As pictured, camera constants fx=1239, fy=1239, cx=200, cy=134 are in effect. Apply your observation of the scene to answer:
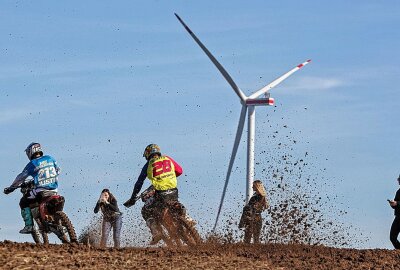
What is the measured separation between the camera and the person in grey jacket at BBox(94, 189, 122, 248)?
90.3ft

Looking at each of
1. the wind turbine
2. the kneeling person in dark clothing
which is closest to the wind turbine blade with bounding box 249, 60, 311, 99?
the wind turbine

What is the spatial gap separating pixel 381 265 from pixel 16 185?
7.76m

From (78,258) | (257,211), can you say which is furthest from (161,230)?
(78,258)

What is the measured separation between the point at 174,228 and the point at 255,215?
291cm

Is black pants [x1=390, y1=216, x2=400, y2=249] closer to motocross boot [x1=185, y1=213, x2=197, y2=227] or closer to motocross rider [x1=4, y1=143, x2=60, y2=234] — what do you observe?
motocross boot [x1=185, y1=213, x2=197, y2=227]

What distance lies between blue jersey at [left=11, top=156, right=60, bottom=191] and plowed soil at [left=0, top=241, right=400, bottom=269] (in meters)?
2.42

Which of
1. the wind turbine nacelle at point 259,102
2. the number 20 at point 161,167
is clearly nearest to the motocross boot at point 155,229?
the number 20 at point 161,167

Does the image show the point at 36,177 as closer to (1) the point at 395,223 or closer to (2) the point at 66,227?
(2) the point at 66,227

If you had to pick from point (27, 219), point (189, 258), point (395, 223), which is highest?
point (27, 219)

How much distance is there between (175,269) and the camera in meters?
20.7

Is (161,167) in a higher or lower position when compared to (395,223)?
higher

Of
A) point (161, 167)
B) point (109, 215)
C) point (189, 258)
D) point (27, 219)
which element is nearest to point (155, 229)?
point (161, 167)

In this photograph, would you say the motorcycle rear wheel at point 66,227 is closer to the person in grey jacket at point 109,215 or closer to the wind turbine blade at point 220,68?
the person in grey jacket at point 109,215

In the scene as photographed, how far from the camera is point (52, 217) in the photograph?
25.5 m
